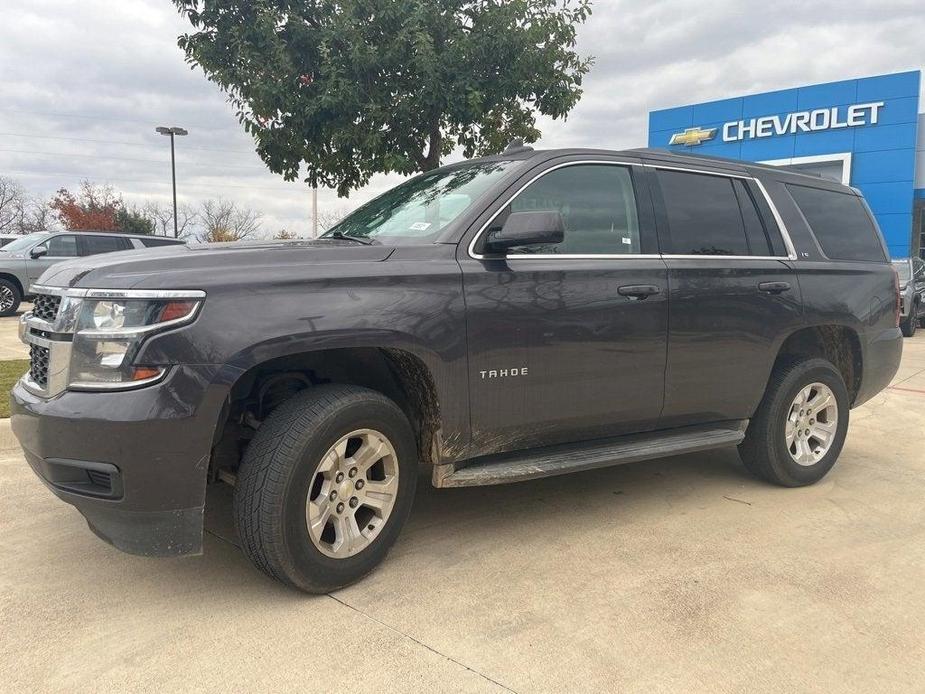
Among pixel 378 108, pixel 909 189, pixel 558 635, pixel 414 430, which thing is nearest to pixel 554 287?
pixel 414 430

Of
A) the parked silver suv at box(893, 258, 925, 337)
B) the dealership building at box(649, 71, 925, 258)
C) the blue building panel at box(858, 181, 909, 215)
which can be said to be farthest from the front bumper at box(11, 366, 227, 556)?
the blue building panel at box(858, 181, 909, 215)

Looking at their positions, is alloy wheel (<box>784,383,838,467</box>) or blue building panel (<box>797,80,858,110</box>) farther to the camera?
blue building panel (<box>797,80,858,110</box>)

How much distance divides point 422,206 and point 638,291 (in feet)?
3.85

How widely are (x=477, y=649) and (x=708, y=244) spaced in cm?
259

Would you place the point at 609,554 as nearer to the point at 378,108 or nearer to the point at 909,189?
the point at 378,108

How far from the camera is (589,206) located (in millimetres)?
3797

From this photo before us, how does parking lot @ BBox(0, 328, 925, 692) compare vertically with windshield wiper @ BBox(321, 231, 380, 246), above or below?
below

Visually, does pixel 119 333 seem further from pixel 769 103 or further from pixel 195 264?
pixel 769 103

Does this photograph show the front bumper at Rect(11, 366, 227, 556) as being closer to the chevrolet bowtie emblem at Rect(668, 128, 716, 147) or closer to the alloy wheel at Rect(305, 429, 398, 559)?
the alloy wheel at Rect(305, 429, 398, 559)

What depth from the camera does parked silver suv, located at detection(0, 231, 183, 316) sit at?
597 inches

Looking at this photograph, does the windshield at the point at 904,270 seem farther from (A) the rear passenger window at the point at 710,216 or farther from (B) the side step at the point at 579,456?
(B) the side step at the point at 579,456

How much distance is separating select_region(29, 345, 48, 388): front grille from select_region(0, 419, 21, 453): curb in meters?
2.42

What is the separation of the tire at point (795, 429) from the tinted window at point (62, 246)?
1527 cm

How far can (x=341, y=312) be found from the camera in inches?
114
